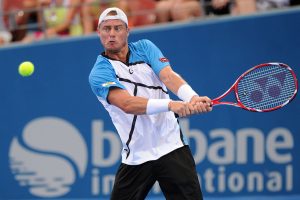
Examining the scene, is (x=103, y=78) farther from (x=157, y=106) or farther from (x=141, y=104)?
(x=157, y=106)

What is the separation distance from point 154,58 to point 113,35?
363mm

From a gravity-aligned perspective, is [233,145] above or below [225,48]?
below

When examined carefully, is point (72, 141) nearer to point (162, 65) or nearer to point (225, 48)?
point (225, 48)

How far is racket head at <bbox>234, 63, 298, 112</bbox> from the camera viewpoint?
548cm

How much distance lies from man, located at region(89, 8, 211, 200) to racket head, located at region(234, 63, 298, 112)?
0.56m

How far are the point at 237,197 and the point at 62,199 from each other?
7.93ft

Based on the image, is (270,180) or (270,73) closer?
(270,73)

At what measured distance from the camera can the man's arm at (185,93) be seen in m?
4.84

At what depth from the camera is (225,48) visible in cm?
845

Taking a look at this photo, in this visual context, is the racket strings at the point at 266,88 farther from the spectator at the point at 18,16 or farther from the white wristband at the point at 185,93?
the spectator at the point at 18,16

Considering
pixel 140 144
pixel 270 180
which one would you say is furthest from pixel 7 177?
pixel 140 144

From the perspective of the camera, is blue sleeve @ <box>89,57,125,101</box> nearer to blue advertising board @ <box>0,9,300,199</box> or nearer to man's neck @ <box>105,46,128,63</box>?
man's neck @ <box>105,46,128,63</box>

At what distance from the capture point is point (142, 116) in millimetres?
5469

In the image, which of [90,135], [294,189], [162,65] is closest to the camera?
[162,65]
